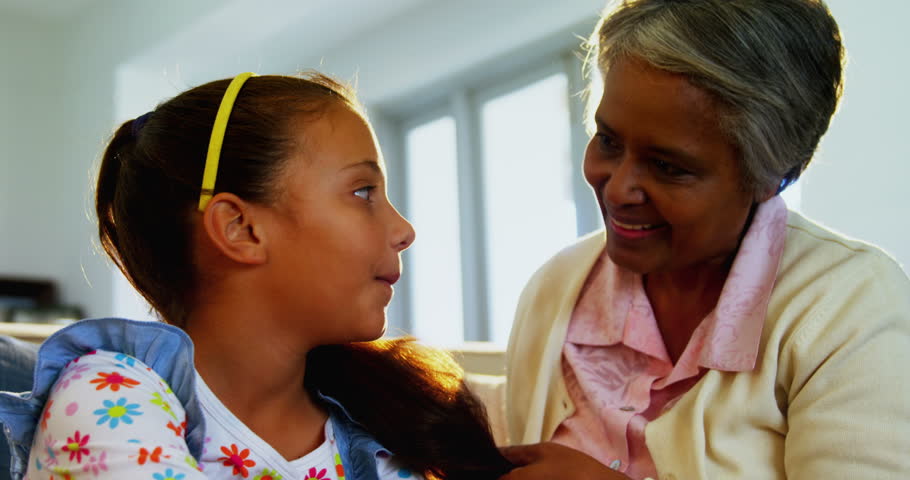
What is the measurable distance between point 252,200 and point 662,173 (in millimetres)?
594

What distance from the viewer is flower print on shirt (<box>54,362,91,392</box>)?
3.08 ft

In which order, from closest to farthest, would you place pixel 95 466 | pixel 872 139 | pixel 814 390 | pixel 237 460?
pixel 95 466
pixel 237 460
pixel 814 390
pixel 872 139

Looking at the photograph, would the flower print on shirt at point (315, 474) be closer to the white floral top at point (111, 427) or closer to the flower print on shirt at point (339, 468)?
the flower print on shirt at point (339, 468)

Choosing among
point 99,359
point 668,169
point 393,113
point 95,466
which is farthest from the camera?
point 393,113

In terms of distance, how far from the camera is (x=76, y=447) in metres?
0.88

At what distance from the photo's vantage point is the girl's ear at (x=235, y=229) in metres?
1.13

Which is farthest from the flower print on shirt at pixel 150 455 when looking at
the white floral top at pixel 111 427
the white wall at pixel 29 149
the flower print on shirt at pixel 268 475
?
the white wall at pixel 29 149

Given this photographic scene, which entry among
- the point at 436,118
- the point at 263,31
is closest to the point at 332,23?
the point at 263,31

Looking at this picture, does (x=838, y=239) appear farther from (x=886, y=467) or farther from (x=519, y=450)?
(x=519, y=450)

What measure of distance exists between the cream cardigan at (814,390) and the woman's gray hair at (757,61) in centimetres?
17

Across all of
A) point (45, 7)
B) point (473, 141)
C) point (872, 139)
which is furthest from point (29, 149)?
point (872, 139)

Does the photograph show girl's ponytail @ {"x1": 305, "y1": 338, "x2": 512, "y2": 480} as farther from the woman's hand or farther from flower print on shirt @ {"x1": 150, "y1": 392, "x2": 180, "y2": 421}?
flower print on shirt @ {"x1": 150, "y1": 392, "x2": 180, "y2": 421}

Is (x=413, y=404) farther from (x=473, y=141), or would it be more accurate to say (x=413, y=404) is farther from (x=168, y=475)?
(x=473, y=141)

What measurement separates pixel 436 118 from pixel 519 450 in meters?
4.31
